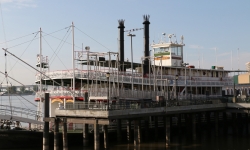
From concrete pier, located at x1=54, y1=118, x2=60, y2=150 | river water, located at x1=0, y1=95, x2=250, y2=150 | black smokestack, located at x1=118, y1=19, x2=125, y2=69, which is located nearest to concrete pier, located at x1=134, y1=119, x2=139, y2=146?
river water, located at x1=0, y1=95, x2=250, y2=150

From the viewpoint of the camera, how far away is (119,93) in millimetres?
38156

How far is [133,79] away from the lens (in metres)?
43.0

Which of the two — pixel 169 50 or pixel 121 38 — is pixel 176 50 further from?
pixel 121 38

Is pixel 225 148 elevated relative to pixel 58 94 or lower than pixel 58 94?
lower

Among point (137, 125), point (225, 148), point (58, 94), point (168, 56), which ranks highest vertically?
point (168, 56)

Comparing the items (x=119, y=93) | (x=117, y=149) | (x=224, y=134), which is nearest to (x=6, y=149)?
(x=117, y=149)

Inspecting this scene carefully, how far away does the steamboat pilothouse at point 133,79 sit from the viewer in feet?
123

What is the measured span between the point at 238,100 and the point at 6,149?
2486 cm

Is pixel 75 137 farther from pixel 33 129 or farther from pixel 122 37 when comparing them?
pixel 122 37

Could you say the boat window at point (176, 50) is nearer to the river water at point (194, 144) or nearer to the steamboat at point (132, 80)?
the steamboat at point (132, 80)

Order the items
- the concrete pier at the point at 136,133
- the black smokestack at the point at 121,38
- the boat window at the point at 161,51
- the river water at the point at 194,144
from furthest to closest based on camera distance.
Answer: the boat window at the point at 161,51
the black smokestack at the point at 121,38
the river water at the point at 194,144
the concrete pier at the point at 136,133

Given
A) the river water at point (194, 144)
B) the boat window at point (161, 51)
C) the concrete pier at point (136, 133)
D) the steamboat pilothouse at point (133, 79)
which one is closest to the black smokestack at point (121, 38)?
the steamboat pilothouse at point (133, 79)

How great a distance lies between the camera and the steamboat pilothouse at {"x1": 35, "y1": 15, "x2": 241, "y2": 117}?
3747cm

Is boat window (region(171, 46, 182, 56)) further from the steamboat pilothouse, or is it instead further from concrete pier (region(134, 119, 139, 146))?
concrete pier (region(134, 119, 139, 146))
